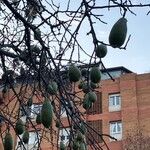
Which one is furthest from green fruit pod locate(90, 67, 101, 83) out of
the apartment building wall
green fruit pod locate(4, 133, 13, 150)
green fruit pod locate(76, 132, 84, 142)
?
the apartment building wall

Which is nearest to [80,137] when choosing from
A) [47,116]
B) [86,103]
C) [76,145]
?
[76,145]

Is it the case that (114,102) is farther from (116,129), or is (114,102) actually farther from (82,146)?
(82,146)

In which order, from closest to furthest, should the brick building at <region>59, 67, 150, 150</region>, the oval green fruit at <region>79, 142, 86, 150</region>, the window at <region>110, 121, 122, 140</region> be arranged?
1. the oval green fruit at <region>79, 142, 86, 150</region>
2. the brick building at <region>59, 67, 150, 150</region>
3. the window at <region>110, 121, 122, 140</region>

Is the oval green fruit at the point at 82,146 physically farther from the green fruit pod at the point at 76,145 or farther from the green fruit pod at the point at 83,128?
the green fruit pod at the point at 83,128

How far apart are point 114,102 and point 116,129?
5.01 feet

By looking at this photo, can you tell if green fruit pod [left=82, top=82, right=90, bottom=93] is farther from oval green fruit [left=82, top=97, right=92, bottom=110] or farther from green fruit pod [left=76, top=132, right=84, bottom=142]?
green fruit pod [left=76, top=132, right=84, bottom=142]

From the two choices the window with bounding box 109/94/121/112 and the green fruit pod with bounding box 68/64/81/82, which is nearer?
the green fruit pod with bounding box 68/64/81/82

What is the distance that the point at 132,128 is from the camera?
2250 cm

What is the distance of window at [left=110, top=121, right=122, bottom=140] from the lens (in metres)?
23.1

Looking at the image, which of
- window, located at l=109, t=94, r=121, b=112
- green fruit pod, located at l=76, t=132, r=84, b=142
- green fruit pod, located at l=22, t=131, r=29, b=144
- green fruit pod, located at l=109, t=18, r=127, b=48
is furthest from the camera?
window, located at l=109, t=94, r=121, b=112

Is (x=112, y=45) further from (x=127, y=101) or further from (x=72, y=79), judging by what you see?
(x=127, y=101)

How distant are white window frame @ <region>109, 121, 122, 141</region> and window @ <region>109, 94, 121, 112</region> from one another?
28.0 inches

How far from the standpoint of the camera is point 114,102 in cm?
2433

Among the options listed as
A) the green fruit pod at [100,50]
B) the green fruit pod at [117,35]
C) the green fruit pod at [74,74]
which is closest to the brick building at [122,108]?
the green fruit pod at [74,74]
